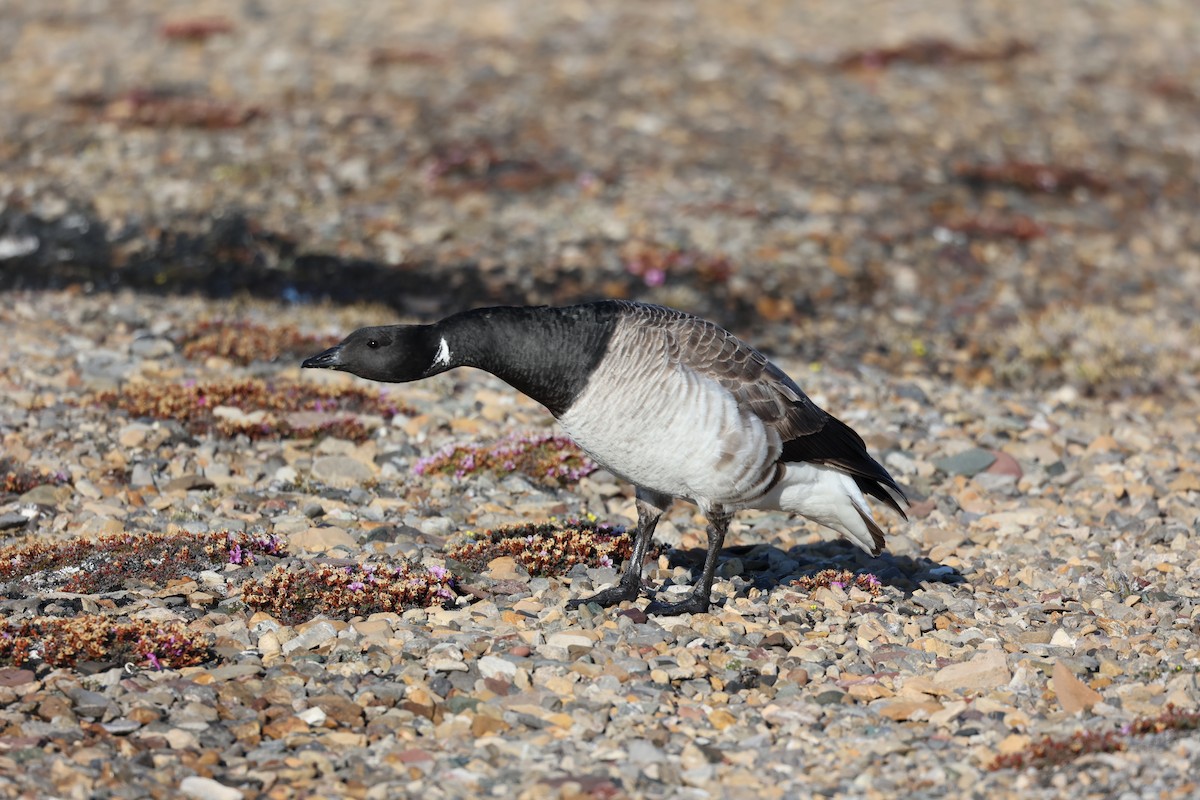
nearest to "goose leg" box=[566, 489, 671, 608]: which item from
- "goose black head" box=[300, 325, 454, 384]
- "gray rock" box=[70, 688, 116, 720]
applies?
"goose black head" box=[300, 325, 454, 384]

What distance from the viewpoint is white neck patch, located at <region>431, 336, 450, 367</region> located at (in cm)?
Result: 924

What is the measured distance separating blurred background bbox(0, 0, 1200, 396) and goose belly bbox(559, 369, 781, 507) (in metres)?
9.23

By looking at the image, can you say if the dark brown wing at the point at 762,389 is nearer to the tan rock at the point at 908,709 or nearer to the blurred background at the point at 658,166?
the tan rock at the point at 908,709

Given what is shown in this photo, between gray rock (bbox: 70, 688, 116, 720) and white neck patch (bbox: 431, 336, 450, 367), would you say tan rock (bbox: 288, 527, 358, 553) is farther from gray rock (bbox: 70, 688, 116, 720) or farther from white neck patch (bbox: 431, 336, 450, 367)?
gray rock (bbox: 70, 688, 116, 720)

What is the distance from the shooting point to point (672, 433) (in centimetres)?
898

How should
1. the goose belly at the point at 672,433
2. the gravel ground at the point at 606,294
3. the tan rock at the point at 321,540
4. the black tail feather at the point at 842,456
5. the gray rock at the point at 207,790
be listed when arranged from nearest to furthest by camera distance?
the gray rock at the point at 207,790 → the gravel ground at the point at 606,294 → the goose belly at the point at 672,433 → the black tail feather at the point at 842,456 → the tan rock at the point at 321,540

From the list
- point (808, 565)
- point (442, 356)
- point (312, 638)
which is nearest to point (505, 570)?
point (312, 638)

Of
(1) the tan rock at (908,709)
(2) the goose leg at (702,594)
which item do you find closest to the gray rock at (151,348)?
(2) the goose leg at (702,594)

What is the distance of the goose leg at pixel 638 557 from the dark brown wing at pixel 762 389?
110cm

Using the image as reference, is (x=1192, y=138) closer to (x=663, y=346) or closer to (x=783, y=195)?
(x=783, y=195)

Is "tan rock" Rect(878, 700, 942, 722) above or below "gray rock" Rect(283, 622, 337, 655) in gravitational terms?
above

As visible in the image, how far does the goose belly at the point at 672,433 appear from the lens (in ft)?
29.4

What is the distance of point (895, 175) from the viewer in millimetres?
24031

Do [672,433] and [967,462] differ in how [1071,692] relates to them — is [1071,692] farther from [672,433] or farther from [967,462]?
[967,462]
